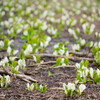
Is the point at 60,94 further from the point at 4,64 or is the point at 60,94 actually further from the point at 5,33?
the point at 5,33

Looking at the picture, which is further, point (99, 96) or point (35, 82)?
point (35, 82)

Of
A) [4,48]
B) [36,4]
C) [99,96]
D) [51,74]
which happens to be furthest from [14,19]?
[99,96]

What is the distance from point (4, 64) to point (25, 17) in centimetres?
388

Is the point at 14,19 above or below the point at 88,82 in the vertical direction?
above

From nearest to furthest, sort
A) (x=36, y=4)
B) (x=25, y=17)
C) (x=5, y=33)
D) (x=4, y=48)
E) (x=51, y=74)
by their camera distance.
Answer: (x=51, y=74), (x=4, y=48), (x=5, y=33), (x=25, y=17), (x=36, y=4)

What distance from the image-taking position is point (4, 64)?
10.5ft

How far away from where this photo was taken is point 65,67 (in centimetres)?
336

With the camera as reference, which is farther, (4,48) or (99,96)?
(4,48)

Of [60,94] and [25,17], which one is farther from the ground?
[25,17]

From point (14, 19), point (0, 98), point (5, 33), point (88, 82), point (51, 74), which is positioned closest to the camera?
point (0, 98)

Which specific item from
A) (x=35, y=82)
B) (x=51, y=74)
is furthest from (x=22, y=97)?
(x=51, y=74)

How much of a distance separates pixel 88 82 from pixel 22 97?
894 mm

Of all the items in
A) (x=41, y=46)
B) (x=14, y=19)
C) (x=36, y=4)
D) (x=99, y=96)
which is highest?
(x=36, y=4)

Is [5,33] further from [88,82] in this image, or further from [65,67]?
[88,82]
